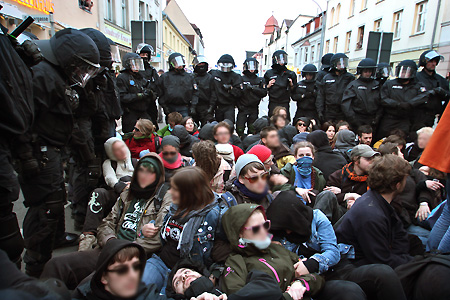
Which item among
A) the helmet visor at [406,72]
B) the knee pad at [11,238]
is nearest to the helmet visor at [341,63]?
the helmet visor at [406,72]

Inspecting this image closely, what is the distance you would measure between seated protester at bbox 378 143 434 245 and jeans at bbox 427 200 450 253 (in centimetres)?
23

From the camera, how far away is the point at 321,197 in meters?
2.78

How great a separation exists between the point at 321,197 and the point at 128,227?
5.56 feet

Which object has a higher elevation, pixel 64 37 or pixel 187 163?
pixel 64 37

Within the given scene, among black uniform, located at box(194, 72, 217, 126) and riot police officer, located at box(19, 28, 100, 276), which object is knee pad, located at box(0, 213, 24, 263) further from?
black uniform, located at box(194, 72, 217, 126)

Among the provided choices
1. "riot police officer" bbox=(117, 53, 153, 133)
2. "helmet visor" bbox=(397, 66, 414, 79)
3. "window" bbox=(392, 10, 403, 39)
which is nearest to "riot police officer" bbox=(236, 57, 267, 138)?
"riot police officer" bbox=(117, 53, 153, 133)

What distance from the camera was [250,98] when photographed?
7.45 meters

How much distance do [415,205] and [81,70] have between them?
11.1ft

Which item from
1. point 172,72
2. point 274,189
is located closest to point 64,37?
point 274,189

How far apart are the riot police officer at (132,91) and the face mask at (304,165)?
144 inches

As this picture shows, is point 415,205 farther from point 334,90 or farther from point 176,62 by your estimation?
point 176,62

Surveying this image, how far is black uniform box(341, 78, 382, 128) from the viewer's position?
20.8ft

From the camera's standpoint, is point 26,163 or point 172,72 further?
point 172,72

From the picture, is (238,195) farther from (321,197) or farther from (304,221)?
(321,197)
